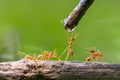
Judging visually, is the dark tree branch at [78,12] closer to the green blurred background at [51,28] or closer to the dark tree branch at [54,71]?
the dark tree branch at [54,71]

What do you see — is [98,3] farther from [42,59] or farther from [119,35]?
[42,59]

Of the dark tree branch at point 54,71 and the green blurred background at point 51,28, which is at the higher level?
the green blurred background at point 51,28

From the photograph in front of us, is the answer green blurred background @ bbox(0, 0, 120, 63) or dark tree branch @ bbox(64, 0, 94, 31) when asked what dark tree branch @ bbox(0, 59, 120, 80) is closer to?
dark tree branch @ bbox(64, 0, 94, 31)

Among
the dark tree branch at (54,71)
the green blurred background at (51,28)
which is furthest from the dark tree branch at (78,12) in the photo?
the green blurred background at (51,28)

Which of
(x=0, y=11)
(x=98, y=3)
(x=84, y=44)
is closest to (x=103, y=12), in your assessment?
(x=98, y=3)

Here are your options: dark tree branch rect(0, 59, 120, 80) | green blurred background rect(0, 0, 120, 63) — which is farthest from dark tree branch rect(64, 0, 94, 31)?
green blurred background rect(0, 0, 120, 63)

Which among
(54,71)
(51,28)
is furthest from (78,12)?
(51,28)
